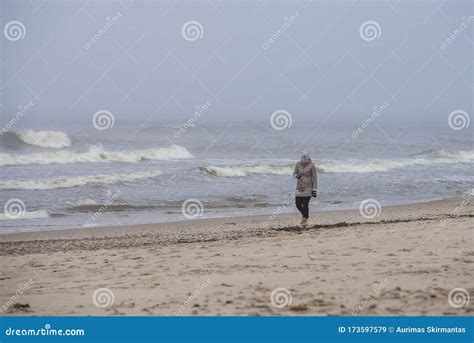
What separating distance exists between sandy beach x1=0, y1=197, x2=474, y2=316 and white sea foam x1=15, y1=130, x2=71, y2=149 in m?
24.6

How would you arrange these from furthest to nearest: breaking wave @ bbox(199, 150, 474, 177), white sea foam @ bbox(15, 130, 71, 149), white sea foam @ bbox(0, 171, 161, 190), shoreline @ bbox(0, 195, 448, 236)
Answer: white sea foam @ bbox(15, 130, 71, 149) < breaking wave @ bbox(199, 150, 474, 177) < white sea foam @ bbox(0, 171, 161, 190) < shoreline @ bbox(0, 195, 448, 236)

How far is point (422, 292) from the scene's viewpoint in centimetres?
637

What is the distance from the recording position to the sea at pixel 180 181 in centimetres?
1595

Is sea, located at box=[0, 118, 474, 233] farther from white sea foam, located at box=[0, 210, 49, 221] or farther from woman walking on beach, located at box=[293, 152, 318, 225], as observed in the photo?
woman walking on beach, located at box=[293, 152, 318, 225]

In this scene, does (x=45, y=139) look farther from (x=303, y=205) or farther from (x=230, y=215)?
(x=303, y=205)

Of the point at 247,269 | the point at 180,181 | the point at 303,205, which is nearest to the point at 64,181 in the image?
the point at 180,181

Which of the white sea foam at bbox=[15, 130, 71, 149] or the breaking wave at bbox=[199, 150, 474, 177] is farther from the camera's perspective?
the white sea foam at bbox=[15, 130, 71, 149]

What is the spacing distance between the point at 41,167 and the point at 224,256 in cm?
1868

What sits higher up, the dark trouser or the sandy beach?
the dark trouser

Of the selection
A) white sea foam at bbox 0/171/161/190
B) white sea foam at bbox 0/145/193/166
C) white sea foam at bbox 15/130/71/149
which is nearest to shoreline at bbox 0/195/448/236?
white sea foam at bbox 0/171/161/190

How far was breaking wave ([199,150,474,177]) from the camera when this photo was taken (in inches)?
987
